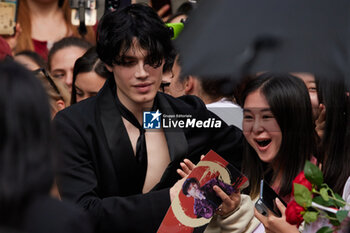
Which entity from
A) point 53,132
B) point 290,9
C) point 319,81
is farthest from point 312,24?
point 53,132

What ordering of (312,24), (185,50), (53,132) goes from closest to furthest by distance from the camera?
(53,132) < (312,24) < (185,50)

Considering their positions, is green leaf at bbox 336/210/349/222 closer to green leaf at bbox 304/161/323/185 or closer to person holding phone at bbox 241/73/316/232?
green leaf at bbox 304/161/323/185

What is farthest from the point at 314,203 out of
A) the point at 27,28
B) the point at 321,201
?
the point at 27,28

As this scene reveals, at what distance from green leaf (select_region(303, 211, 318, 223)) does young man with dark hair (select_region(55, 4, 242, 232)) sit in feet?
1.96

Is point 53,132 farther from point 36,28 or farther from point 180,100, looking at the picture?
point 36,28

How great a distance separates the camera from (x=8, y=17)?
4.64 meters

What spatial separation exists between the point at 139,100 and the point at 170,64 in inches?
7.5

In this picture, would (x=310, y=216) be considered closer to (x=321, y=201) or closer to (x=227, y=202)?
(x=321, y=201)

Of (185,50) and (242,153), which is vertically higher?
(185,50)

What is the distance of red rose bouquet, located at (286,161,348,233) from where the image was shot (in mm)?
2646

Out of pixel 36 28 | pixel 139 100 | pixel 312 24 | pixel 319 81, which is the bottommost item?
pixel 36 28

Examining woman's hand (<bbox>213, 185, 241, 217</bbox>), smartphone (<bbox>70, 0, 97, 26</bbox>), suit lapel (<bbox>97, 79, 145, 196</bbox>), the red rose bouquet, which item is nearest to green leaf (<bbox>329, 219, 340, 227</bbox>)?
the red rose bouquet

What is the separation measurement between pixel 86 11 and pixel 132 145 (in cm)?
145

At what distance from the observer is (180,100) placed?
127 inches
